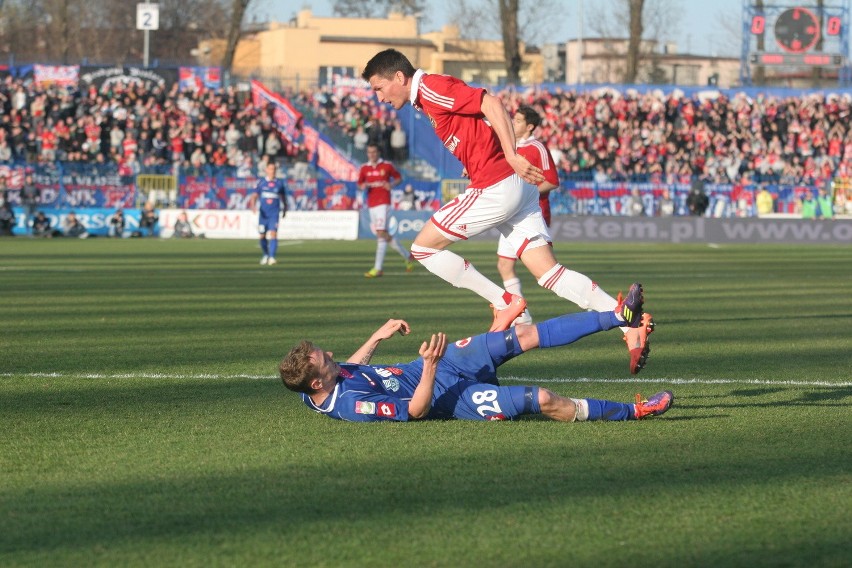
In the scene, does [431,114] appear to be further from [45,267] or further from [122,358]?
[45,267]

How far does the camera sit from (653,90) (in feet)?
161

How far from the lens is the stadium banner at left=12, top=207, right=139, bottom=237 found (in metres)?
38.8

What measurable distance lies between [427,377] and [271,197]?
65.4 ft

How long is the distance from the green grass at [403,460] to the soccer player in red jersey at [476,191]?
2.67 feet

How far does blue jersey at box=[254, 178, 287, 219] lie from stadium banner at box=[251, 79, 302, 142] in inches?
731

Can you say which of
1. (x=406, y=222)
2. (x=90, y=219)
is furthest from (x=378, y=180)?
(x=90, y=219)

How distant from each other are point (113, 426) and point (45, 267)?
17.2m

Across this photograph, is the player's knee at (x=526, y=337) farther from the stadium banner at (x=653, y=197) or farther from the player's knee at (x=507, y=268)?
the stadium banner at (x=653, y=197)

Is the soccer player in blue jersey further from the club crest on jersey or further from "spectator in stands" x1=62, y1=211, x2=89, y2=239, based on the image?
the club crest on jersey

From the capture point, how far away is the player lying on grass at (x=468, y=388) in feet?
23.4

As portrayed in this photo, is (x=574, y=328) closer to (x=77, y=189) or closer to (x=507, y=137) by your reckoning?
(x=507, y=137)

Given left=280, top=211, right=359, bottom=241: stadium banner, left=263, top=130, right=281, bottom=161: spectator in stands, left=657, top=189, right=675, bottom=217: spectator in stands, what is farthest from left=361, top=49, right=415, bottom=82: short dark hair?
left=657, top=189, right=675, bottom=217: spectator in stands

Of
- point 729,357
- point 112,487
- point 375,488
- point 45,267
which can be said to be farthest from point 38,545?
point 45,267

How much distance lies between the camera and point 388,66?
9.05 m
